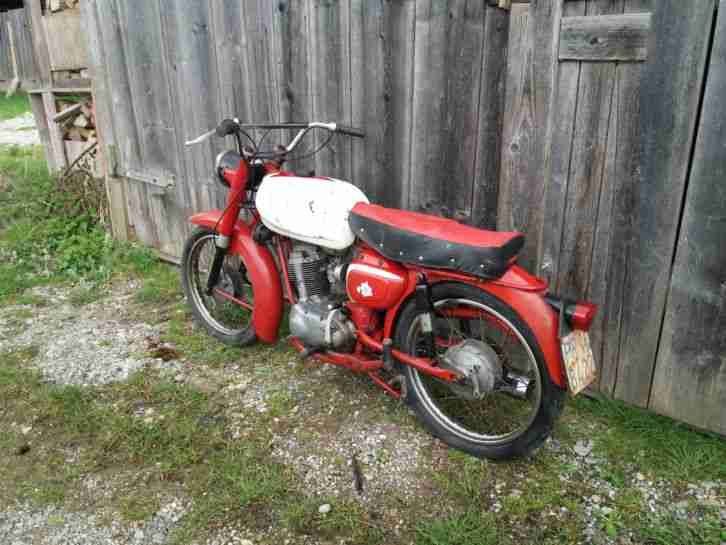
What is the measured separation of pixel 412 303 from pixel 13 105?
49.4 feet

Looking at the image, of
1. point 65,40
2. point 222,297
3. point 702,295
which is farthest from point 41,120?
point 702,295

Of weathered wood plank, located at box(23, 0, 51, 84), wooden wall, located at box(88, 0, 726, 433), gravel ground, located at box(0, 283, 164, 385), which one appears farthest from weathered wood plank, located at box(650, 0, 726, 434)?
weathered wood plank, located at box(23, 0, 51, 84)

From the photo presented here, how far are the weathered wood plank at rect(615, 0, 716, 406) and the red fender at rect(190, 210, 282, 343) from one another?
1.73 meters

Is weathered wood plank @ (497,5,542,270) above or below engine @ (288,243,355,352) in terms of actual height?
above

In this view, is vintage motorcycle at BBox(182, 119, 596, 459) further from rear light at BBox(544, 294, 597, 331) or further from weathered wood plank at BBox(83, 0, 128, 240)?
weathered wood plank at BBox(83, 0, 128, 240)

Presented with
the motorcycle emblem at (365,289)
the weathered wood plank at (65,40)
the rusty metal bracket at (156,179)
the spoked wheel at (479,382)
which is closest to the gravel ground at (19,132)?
the weathered wood plank at (65,40)

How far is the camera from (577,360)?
7.34ft

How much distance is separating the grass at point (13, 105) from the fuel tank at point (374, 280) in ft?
42.9

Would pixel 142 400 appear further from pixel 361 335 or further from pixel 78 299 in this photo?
pixel 78 299

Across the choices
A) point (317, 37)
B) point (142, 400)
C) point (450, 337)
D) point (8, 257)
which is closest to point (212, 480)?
point (142, 400)

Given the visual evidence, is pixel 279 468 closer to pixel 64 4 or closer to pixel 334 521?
pixel 334 521

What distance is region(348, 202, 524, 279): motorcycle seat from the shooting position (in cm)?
226

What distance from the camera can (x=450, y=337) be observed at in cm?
269

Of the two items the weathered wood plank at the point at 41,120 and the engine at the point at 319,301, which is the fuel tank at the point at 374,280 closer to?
the engine at the point at 319,301
